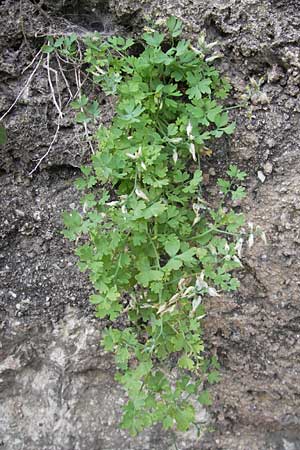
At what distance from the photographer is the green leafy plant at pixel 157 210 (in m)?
1.38

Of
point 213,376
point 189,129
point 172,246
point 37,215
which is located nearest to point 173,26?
point 189,129

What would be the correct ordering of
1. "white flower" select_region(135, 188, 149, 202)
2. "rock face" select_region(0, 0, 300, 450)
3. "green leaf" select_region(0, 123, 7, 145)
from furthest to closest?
"green leaf" select_region(0, 123, 7, 145) → "rock face" select_region(0, 0, 300, 450) → "white flower" select_region(135, 188, 149, 202)

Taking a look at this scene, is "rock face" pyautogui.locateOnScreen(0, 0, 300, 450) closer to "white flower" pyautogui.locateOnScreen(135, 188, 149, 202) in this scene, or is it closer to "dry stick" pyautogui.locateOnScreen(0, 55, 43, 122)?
"dry stick" pyautogui.locateOnScreen(0, 55, 43, 122)

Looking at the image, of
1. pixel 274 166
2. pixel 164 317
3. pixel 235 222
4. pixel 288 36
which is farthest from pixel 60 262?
pixel 288 36

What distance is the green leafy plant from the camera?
1.38 m

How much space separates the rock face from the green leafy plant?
11 centimetres

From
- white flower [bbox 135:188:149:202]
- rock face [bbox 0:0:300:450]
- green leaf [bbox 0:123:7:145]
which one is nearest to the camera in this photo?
white flower [bbox 135:188:149:202]

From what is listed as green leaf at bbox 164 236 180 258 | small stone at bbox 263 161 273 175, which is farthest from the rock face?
green leaf at bbox 164 236 180 258

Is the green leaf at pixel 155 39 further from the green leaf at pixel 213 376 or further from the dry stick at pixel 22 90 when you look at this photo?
the green leaf at pixel 213 376

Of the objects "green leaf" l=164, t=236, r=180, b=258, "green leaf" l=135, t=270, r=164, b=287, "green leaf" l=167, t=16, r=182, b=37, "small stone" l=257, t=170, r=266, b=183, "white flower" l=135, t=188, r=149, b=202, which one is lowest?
"green leaf" l=135, t=270, r=164, b=287

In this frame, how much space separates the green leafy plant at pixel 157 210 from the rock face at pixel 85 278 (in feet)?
0.34

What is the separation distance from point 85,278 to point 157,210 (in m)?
0.47

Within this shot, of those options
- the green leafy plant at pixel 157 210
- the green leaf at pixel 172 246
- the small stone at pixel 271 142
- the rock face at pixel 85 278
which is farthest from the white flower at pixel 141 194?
the small stone at pixel 271 142

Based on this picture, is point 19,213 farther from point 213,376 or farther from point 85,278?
point 213,376
